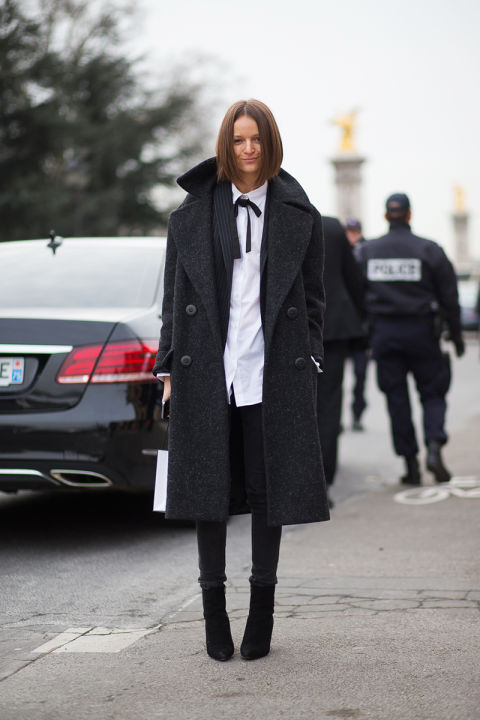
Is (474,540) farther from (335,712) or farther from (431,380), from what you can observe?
(335,712)

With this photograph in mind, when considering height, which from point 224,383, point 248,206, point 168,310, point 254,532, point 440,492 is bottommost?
point 440,492

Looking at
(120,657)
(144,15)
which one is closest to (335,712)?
(120,657)

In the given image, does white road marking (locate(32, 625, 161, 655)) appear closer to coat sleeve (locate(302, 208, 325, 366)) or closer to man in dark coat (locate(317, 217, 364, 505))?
coat sleeve (locate(302, 208, 325, 366))

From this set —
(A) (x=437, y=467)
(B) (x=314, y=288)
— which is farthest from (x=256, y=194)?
(A) (x=437, y=467)

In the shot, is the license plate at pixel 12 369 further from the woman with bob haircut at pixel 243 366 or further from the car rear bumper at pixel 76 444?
the woman with bob haircut at pixel 243 366

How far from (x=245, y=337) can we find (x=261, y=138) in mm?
667

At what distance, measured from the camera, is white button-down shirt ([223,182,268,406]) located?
12.7 ft

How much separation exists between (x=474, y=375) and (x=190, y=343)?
1644 centimetres

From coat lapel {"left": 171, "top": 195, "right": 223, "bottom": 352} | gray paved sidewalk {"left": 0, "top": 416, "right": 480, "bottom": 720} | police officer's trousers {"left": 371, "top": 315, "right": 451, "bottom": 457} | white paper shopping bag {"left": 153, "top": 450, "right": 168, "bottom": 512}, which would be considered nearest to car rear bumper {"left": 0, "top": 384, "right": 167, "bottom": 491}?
gray paved sidewalk {"left": 0, "top": 416, "right": 480, "bottom": 720}

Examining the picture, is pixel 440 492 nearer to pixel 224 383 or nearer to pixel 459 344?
pixel 459 344

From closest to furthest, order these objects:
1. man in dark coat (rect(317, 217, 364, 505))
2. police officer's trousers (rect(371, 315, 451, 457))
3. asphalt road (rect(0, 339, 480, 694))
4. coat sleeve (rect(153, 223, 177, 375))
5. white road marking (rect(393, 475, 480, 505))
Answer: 1. coat sleeve (rect(153, 223, 177, 375))
2. asphalt road (rect(0, 339, 480, 694))
3. man in dark coat (rect(317, 217, 364, 505))
4. white road marking (rect(393, 475, 480, 505))
5. police officer's trousers (rect(371, 315, 451, 457))

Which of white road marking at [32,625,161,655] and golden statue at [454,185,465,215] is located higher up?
golden statue at [454,185,465,215]

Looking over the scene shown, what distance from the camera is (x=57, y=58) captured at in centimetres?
3158

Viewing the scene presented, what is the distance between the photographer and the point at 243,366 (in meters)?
3.89
